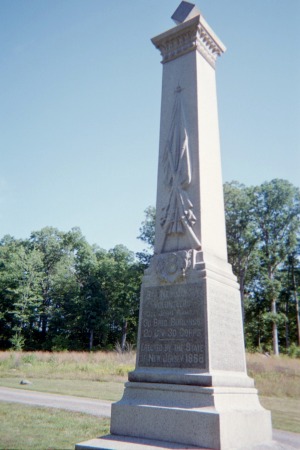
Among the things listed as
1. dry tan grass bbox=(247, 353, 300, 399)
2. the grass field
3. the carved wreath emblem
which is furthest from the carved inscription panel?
dry tan grass bbox=(247, 353, 300, 399)

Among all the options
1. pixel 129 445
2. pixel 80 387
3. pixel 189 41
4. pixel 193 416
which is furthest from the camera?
pixel 80 387

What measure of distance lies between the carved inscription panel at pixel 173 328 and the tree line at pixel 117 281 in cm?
2941

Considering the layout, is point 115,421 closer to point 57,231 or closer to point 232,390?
point 232,390

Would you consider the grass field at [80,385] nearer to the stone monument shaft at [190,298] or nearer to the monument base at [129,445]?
the monument base at [129,445]

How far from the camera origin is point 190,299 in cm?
677

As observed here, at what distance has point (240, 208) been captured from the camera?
38625mm

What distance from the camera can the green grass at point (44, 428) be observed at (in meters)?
6.58

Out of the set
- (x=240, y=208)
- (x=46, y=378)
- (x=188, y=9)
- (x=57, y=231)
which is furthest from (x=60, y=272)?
(x=188, y=9)

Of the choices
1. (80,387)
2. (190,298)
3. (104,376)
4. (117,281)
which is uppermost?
(117,281)

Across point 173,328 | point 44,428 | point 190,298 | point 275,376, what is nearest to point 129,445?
point 173,328

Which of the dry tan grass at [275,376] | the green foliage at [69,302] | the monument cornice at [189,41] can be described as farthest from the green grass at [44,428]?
the green foliage at [69,302]

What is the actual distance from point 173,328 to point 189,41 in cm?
607

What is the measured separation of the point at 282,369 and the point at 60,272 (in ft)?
131

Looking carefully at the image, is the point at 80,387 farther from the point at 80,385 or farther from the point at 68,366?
the point at 68,366
